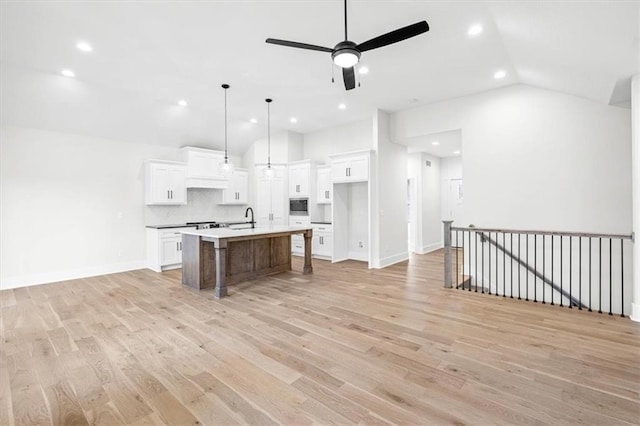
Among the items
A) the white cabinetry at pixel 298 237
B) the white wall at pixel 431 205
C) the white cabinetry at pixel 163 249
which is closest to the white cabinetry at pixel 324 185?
the white cabinetry at pixel 298 237

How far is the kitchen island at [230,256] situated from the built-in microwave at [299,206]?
1.82 metres

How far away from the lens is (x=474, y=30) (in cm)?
362

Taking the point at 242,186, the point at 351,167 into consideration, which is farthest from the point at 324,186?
Answer: the point at 242,186

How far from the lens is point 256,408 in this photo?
2.01 m

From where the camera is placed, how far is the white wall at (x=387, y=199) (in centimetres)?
654

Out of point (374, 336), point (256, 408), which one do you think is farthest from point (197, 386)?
point (374, 336)

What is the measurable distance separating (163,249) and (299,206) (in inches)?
132

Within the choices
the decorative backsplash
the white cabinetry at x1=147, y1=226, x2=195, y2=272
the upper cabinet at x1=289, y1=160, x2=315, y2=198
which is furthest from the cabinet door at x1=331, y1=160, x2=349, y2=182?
the white cabinetry at x1=147, y1=226, x2=195, y2=272

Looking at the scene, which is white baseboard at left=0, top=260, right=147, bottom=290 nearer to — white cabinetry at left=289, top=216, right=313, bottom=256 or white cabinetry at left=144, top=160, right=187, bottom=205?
white cabinetry at left=144, top=160, right=187, bottom=205

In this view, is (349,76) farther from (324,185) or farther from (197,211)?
(197,211)

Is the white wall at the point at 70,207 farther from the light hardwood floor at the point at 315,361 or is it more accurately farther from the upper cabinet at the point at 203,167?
the light hardwood floor at the point at 315,361

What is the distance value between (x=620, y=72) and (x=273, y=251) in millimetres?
5582

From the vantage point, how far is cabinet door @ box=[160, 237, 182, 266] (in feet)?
21.0

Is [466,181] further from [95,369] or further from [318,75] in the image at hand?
[95,369]
